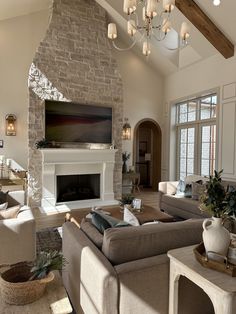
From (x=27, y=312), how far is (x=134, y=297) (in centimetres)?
64

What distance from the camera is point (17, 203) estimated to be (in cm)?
347

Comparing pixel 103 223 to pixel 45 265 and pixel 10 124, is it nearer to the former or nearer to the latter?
pixel 45 265

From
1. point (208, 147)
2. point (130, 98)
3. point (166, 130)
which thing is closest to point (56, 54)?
point (130, 98)

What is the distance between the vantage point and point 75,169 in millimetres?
6156

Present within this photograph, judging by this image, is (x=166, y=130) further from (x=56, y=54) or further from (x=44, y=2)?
(x=44, y=2)

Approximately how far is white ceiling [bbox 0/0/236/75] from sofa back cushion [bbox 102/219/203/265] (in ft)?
14.8

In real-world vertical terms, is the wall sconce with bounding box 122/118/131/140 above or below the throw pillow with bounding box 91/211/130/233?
above

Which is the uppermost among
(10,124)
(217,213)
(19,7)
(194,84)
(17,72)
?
(19,7)

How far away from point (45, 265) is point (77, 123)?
193 inches

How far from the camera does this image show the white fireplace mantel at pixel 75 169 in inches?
224

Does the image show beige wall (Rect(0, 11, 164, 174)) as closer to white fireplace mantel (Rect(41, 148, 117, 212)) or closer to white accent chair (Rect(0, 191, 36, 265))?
white fireplace mantel (Rect(41, 148, 117, 212))

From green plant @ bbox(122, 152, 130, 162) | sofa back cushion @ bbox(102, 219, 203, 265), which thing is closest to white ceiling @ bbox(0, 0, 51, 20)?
green plant @ bbox(122, 152, 130, 162)

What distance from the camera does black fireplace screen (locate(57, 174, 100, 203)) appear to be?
6172 mm

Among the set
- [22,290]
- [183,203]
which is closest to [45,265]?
[22,290]
